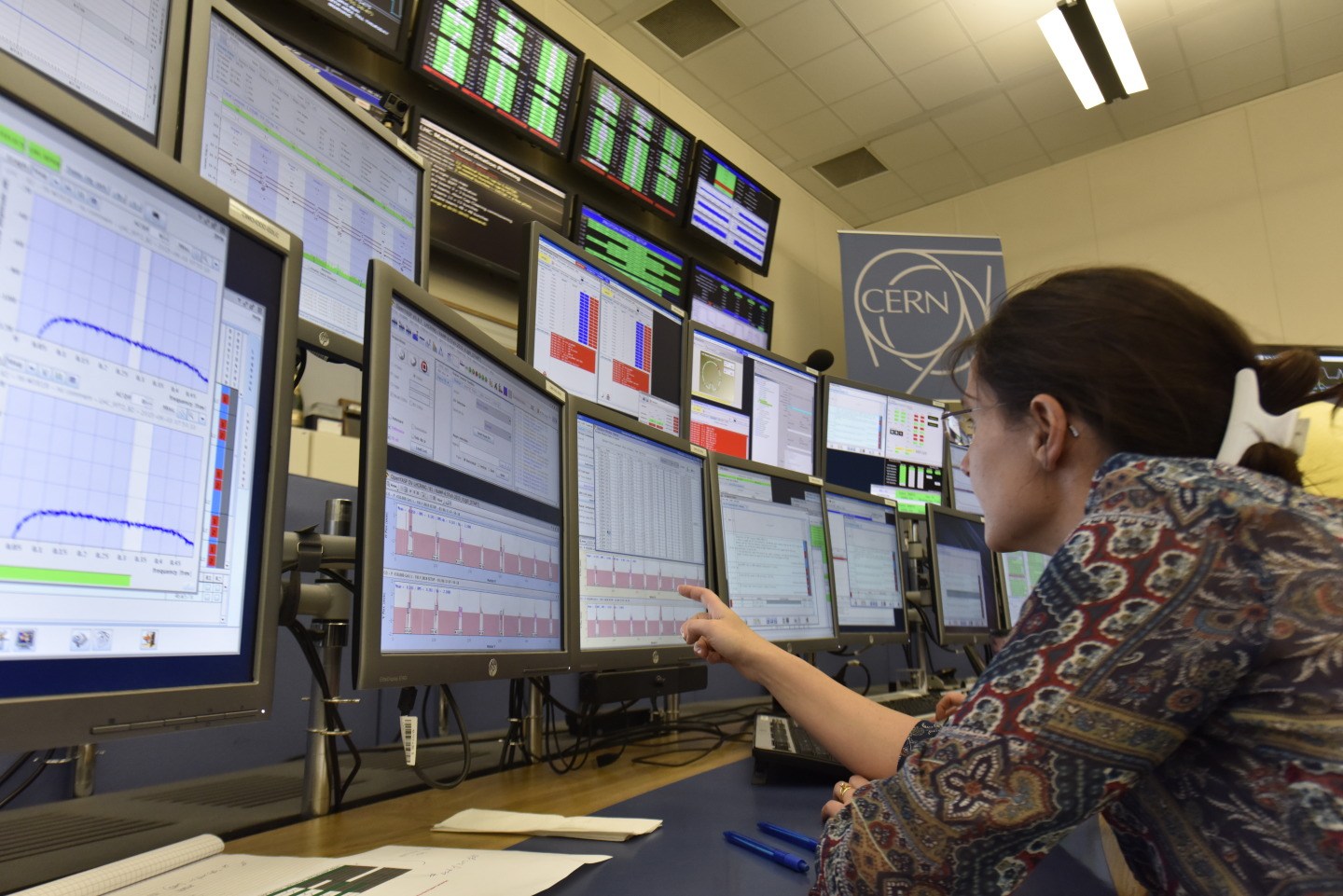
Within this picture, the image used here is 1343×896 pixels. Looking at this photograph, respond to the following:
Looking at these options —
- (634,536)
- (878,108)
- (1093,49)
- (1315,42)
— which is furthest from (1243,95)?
(634,536)

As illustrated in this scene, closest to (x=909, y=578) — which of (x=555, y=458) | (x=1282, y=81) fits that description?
(x=555, y=458)

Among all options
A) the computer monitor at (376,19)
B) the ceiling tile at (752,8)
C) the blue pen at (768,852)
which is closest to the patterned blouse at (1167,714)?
the blue pen at (768,852)

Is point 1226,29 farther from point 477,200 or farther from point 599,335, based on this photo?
point 599,335

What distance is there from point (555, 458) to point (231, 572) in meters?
0.55

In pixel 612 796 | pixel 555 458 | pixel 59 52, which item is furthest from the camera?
pixel 555 458

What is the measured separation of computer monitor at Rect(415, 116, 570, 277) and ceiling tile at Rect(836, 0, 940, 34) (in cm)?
163

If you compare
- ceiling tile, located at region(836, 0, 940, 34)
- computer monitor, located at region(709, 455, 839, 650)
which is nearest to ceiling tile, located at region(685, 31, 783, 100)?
ceiling tile, located at region(836, 0, 940, 34)

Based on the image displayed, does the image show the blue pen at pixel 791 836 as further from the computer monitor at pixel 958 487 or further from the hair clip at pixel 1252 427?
the computer monitor at pixel 958 487

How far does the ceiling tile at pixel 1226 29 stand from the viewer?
3.60m

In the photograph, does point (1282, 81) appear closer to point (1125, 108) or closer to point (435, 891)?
point (1125, 108)

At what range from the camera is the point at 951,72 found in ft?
12.9

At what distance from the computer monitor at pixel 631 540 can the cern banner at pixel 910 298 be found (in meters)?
2.57

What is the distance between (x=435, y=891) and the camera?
54 cm

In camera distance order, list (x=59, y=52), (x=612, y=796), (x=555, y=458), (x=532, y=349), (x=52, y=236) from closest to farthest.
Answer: (x=52, y=236) < (x=59, y=52) < (x=612, y=796) < (x=555, y=458) < (x=532, y=349)
